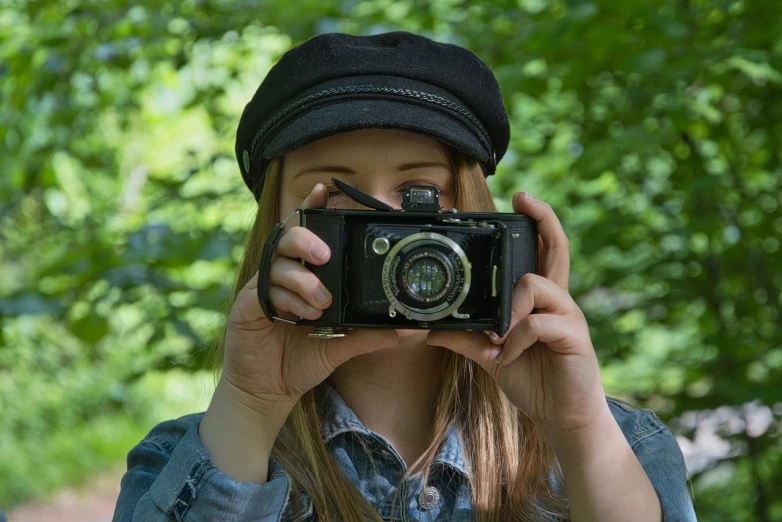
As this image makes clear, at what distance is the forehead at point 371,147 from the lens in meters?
1.64

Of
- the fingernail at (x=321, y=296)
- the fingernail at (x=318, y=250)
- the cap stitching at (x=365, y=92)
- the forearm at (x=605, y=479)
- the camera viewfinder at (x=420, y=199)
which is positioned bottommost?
the forearm at (x=605, y=479)

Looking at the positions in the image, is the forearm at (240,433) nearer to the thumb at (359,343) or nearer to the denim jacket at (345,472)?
the denim jacket at (345,472)

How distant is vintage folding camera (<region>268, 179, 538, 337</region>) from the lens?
4.85 feet

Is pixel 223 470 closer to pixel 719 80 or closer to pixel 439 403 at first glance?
pixel 439 403

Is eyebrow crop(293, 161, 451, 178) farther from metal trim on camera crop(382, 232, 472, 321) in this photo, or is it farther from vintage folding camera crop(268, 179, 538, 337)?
metal trim on camera crop(382, 232, 472, 321)

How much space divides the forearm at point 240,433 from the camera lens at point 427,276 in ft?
1.21

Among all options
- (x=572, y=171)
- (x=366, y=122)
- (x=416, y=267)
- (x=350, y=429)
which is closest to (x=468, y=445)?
(x=350, y=429)

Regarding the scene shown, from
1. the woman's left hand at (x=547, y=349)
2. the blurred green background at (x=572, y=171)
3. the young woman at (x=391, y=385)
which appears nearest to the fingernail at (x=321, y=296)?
the young woman at (x=391, y=385)

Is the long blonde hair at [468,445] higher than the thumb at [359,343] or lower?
lower

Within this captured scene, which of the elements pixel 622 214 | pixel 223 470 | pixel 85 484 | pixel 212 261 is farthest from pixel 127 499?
pixel 85 484

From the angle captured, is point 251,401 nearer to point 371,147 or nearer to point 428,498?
point 428,498

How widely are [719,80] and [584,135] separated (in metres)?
0.64

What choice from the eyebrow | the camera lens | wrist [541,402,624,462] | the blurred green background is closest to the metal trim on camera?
the camera lens

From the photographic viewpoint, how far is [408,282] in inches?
58.1
